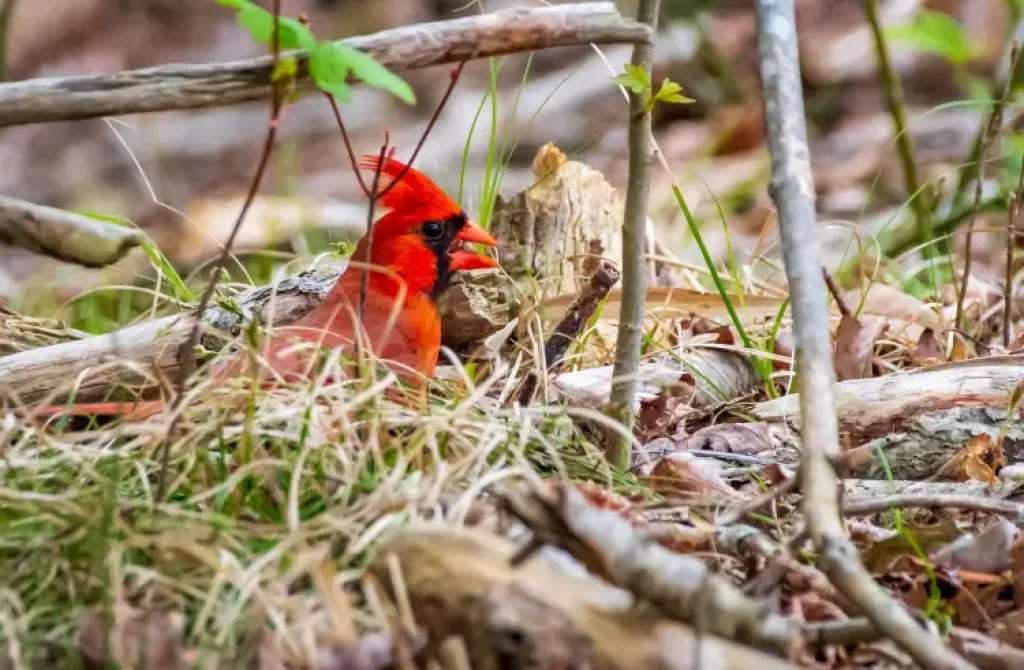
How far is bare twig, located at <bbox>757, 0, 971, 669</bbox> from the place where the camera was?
4.49ft

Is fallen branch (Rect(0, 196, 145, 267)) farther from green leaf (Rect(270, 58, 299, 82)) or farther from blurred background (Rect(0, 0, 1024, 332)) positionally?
blurred background (Rect(0, 0, 1024, 332))

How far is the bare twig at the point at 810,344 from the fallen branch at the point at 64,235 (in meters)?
0.80

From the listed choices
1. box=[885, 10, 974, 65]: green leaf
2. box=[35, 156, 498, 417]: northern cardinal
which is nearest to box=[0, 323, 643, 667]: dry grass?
box=[35, 156, 498, 417]: northern cardinal

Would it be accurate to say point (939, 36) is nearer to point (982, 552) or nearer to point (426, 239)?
point (426, 239)

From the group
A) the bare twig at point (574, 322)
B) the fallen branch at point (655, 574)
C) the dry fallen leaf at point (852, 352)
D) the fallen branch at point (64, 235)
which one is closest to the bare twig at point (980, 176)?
the dry fallen leaf at point (852, 352)

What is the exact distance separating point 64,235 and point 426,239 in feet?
4.26

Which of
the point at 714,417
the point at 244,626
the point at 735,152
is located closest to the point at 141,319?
the point at 714,417

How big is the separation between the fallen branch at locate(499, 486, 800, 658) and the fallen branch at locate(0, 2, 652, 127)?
21.3 inches

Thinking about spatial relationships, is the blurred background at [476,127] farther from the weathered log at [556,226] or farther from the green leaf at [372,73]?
the green leaf at [372,73]

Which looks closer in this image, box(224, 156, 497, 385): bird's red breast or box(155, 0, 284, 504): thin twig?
box(155, 0, 284, 504): thin twig

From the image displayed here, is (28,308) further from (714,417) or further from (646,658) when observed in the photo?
(646,658)

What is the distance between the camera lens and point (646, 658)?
130cm

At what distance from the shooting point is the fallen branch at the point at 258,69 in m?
1.47

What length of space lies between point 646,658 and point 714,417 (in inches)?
48.0
